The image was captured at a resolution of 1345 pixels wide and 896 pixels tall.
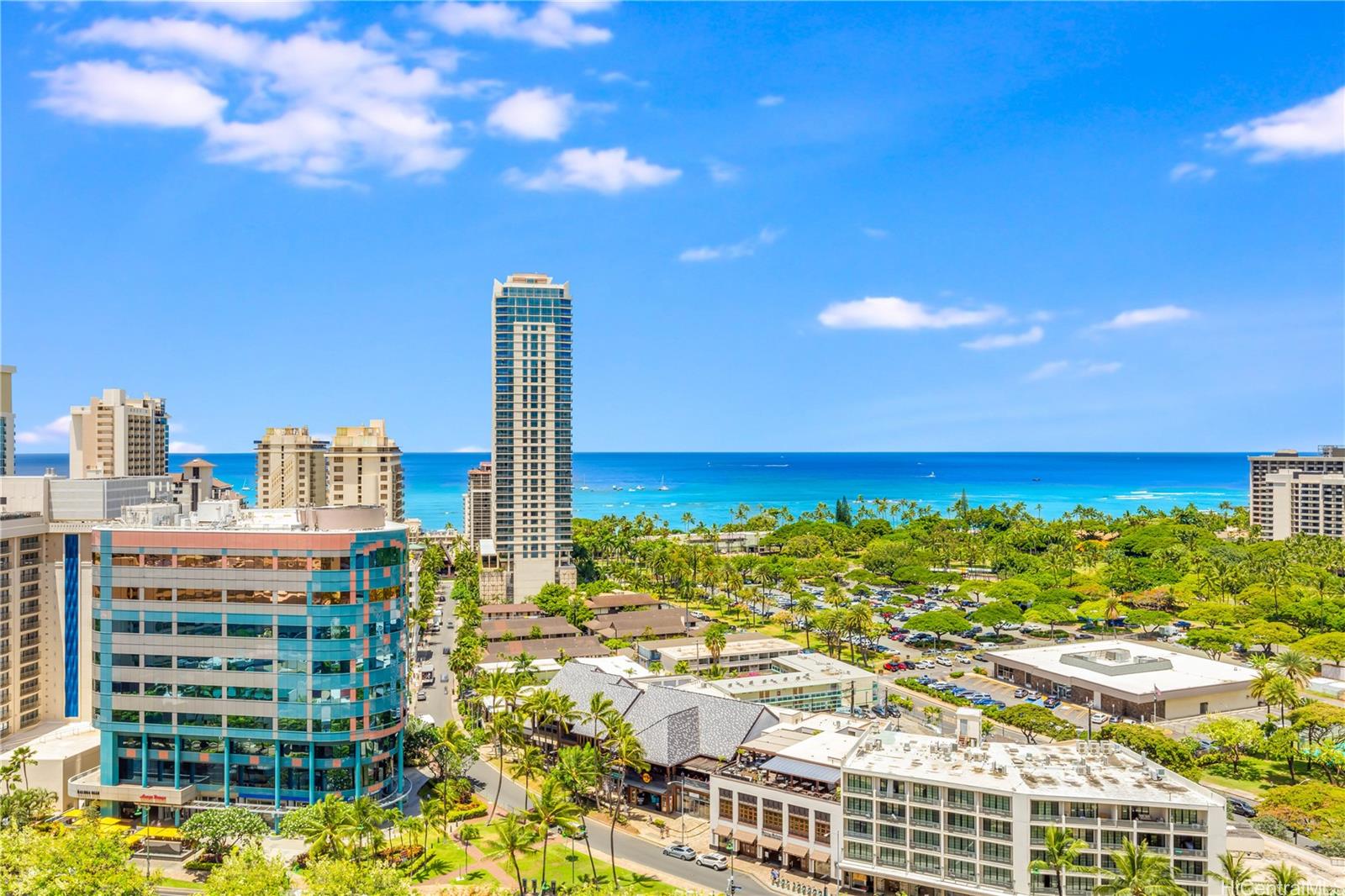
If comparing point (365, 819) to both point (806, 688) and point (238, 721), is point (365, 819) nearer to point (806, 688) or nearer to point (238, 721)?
point (238, 721)

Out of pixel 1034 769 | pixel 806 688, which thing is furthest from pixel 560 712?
pixel 1034 769

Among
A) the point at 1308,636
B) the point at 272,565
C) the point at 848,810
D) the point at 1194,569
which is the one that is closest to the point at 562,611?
the point at 272,565

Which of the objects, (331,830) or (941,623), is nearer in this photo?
(331,830)

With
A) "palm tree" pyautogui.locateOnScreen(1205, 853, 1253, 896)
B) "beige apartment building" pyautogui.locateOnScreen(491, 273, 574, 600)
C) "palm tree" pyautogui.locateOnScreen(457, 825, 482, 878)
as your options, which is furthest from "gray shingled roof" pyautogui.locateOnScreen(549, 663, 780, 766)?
"beige apartment building" pyautogui.locateOnScreen(491, 273, 574, 600)

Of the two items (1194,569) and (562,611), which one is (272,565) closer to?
(562,611)

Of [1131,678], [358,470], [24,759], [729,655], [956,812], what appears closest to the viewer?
[956,812]

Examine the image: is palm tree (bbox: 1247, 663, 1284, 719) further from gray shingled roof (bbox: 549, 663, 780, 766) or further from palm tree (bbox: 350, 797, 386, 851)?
palm tree (bbox: 350, 797, 386, 851)

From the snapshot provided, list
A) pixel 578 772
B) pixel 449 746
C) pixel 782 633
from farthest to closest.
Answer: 1. pixel 782 633
2. pixel 449 746
3. pixel 578 772
